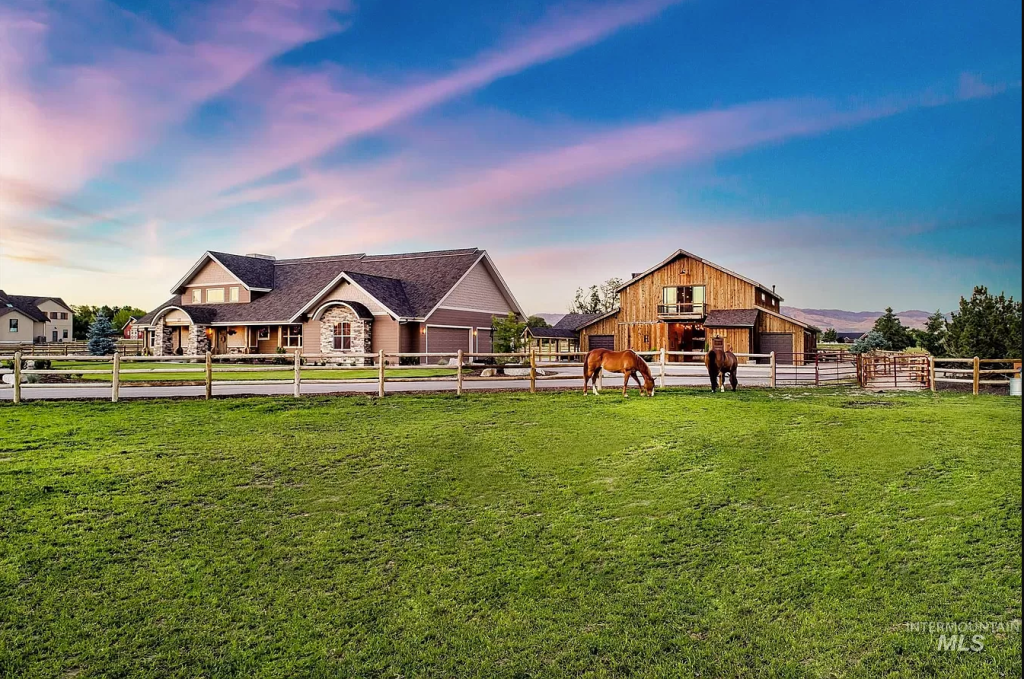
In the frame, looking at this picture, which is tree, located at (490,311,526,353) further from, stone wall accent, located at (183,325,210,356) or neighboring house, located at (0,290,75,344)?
neighboring house, located at (0,290,75,344)

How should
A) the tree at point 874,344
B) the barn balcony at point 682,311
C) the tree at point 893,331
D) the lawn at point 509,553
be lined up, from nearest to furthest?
the lawn at point 509,553 → the barn balcony at point 682,311 → the tree at point 874,344 → the tree at point 893,331

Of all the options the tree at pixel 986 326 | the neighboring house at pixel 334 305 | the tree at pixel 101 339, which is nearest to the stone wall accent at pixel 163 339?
the neighboring house at pixel 334 305

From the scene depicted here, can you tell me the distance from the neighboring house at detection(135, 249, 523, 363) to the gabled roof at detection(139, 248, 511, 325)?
3.0 inches

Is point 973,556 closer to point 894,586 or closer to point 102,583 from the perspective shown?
point 894,586

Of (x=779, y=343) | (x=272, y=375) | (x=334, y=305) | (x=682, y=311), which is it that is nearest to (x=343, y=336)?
(x=334, y=305)

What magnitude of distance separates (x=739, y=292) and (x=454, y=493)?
1637 inches

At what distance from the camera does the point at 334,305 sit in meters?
36.2

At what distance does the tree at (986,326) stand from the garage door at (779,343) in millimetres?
10592

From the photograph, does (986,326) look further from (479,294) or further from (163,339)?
(163,339)

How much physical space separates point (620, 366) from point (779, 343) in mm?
29233

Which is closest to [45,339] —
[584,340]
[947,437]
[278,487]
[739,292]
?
[584,340]

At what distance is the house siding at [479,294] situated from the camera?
39.0 meters

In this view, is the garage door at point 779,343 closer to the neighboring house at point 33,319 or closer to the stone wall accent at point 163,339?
the stone wall accent at point 163,339

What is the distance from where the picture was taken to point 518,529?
803 centimetres
